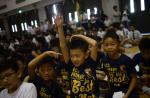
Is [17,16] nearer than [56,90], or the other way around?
[56,90]

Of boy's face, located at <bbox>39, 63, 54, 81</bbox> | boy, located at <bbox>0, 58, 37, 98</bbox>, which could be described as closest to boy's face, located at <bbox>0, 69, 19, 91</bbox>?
boy, located at <bbox>0, 58, 37, 98</bbox>

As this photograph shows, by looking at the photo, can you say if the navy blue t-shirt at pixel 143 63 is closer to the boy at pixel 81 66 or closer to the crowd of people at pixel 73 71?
the crowd of people at pixel 73 71

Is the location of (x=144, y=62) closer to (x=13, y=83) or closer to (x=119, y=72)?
(x=119, y=72)

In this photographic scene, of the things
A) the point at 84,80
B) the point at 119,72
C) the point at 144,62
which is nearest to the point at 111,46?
the point at 119,72

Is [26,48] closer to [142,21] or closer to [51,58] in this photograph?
[51,58]

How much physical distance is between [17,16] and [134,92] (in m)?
21.2

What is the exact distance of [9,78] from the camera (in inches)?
84.4

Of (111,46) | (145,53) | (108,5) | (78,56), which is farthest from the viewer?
(108,5)

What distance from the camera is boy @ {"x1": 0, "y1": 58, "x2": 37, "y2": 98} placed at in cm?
214

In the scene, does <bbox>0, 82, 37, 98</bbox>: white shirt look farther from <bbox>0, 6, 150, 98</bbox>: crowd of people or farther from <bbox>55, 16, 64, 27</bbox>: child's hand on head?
<bbox>55, 16, 64, 27</bbox>: child's hand on head

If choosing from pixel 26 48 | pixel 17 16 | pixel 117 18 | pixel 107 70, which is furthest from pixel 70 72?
pixel 17 16

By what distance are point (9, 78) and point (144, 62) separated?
2.08 m

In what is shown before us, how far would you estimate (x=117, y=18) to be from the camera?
13.6 metres

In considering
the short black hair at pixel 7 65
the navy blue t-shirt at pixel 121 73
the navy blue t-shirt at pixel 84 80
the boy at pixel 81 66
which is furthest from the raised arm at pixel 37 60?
the navy blue t-shirt at pixel 121 73
